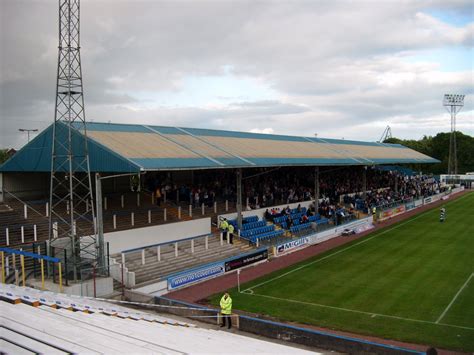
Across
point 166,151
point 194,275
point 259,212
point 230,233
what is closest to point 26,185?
point 166,151

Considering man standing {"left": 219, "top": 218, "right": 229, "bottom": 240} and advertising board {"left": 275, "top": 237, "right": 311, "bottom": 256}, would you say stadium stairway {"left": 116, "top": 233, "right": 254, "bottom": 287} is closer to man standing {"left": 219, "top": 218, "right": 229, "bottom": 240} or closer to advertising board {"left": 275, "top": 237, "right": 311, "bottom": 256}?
man standing {"left": 219, "top": 218, "right": 229, "bottom": 240}

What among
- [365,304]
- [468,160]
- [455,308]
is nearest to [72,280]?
[365,304]

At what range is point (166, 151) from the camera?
27.8 metres

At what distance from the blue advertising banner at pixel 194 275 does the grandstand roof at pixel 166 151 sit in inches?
214

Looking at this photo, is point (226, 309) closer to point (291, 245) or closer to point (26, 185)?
point (291, 245)

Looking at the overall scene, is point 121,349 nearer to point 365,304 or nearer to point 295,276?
point 365,304

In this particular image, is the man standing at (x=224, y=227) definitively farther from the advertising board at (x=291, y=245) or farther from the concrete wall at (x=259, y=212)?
the advertising board at (x=291, y=245)

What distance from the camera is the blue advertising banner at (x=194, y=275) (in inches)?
894

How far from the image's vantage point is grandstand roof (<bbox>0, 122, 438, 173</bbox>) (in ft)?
79.5

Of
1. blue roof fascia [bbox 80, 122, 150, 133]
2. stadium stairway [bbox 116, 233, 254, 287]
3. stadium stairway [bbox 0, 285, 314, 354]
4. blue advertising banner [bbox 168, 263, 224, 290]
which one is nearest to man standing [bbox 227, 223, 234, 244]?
stadium stairway [bbox 116, 233, 254, 287]

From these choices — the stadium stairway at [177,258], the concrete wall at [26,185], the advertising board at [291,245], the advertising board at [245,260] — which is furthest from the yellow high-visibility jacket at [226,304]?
the concrete wall at [26,185]

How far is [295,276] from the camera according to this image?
25328mm

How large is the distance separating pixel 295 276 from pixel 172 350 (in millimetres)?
17373

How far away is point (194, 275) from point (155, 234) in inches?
167
